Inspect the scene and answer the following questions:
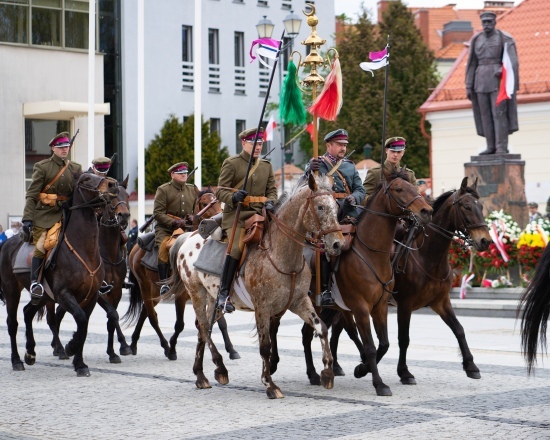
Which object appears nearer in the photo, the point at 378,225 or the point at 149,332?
the point at 378,225

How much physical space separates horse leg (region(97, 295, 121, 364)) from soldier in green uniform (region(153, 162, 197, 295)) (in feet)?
2.64

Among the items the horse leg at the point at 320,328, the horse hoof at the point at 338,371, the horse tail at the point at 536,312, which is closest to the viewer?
the horse tail at the point at 536,312

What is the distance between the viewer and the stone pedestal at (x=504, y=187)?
23.0 meters

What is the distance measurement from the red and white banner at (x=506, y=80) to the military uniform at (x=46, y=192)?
38.5ft

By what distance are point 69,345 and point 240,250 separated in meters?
4.15

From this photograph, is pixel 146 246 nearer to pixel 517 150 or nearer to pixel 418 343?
pixel 418 343

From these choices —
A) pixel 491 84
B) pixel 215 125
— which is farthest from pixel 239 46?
pixel 491 84

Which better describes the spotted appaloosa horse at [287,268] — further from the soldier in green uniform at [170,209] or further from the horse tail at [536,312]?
the soldier in green uniform at [170,209]

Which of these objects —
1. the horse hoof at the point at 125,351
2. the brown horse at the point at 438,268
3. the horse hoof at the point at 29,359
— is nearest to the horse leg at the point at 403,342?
the brown horse at the point at 438,268

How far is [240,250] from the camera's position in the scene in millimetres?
11945

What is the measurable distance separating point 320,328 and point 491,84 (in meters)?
13.7

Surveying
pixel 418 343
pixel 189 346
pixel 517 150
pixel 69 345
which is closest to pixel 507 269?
pixel 418 343

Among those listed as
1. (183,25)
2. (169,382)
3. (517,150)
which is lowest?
(169,382)

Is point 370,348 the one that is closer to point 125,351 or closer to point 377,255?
point 377,255
